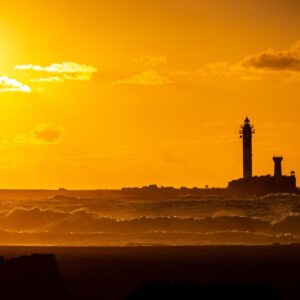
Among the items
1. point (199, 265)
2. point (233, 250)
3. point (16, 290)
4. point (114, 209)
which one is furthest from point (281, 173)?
point (16, 290)

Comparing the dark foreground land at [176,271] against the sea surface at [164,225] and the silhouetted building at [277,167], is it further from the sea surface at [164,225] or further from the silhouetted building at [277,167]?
the silhouetted building at [277,167]

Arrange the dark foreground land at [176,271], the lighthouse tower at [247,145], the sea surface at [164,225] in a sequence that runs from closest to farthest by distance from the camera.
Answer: the dark foreground land at [176,271] → the sea surface at [164,225] → the lighthouse tower at [247,145]

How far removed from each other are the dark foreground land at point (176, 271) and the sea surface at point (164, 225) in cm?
795

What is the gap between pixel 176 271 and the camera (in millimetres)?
31234

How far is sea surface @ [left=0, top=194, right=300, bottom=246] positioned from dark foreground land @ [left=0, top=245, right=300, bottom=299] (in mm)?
7953

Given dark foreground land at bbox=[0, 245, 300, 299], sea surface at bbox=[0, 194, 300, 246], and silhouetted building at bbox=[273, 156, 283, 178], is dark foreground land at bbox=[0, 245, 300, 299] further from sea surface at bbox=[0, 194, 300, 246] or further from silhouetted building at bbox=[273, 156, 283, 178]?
silhouetted building at bbox=[273, 156, 283, 178]

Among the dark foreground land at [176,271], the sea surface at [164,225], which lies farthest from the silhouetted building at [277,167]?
the dark foreground land at [176,271]

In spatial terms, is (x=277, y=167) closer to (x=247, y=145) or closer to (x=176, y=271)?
(x=247, y=145)

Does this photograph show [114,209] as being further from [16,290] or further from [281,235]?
[16,290]

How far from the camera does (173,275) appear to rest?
2958 centimetres

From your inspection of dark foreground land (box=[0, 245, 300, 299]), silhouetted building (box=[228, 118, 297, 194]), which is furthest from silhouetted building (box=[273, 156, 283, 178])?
A: dark foreground land (box=[0, 245, 300, 299])

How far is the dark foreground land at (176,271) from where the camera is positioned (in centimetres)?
1502

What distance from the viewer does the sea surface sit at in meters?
53.8

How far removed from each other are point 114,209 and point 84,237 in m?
22.9
